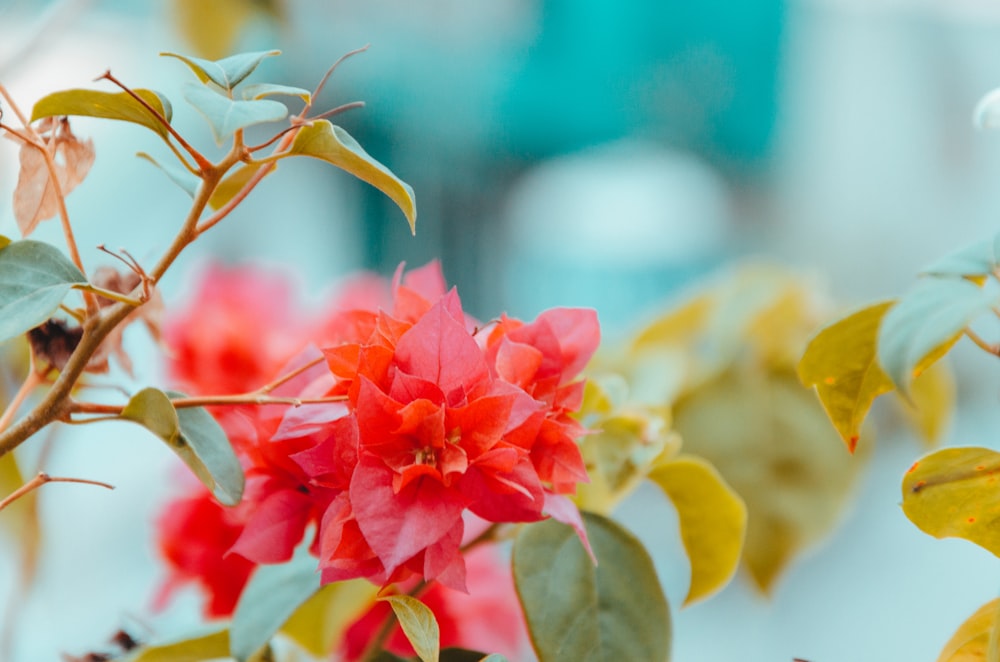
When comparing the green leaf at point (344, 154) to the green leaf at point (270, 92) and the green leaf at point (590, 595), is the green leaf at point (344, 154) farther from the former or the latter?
the green leaf at point (590, 595)

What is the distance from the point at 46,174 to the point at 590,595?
175 mm

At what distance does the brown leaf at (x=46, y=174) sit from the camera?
0.22m

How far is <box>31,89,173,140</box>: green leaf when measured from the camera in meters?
0.20

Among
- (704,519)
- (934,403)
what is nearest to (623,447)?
(704,519)

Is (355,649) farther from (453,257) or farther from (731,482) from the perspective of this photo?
(453,257)

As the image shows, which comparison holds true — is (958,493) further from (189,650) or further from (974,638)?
(189,650)

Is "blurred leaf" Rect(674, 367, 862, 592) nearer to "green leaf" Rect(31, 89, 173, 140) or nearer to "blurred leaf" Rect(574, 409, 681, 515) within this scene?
"blurred leaf" Rect(574, 409, 681, 515)

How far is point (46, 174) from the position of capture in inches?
8.8

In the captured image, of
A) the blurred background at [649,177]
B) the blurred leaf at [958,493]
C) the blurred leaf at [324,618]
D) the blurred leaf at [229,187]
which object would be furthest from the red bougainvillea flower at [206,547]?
the blurred background at [649,177]

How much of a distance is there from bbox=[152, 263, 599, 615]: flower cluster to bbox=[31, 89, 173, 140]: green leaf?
0.07 metres

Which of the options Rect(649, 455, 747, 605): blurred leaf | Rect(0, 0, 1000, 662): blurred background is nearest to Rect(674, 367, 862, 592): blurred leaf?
Rect(649, 455, 747, 605): blurred leaf

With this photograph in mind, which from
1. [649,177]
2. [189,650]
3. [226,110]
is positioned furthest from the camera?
[649,177]

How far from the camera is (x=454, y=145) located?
2.02 meters

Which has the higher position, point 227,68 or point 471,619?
point 227,68
